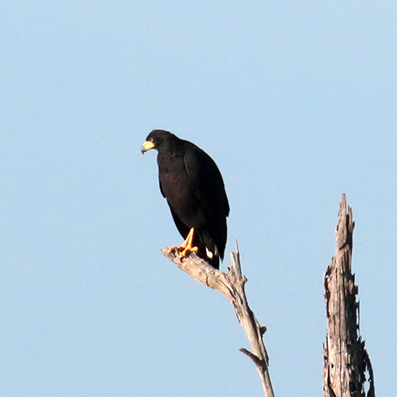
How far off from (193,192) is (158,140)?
71 cm

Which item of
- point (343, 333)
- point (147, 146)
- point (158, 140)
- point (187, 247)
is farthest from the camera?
point (147, 146)

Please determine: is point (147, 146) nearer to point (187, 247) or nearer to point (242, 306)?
point (187, 247)

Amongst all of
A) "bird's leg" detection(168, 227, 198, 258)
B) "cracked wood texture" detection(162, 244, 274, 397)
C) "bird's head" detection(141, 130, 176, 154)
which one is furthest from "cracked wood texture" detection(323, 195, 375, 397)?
"bird's head" detection(141, 130, 176, 154)

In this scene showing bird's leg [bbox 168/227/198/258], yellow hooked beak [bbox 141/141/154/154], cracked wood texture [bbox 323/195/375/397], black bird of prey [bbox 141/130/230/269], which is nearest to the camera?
cracked wood texture [bbox 323/195/375/397]

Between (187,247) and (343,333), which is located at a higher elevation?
(187,247)

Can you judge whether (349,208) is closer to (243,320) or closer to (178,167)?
(243,320)

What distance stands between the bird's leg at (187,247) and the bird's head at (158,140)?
39.8 inches

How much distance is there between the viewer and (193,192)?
9.16 metres

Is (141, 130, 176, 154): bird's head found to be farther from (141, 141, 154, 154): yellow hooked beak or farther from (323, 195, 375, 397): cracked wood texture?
(323, 195, 375, 397): cracked wood texture

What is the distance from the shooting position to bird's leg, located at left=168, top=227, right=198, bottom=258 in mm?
8809

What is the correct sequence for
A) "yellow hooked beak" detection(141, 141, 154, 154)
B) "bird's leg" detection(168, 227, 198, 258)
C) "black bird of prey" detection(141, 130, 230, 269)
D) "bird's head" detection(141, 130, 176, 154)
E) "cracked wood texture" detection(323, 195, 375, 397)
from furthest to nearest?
"yellow hooked beak" detection(141, 141, 154, 154)
"bird's head" detection(141, 130, 176, 154)
"black bird of prey" detection(141, 130, 230, 269)
"bird's leg" detection(168, 227, 198, 258)
"cracked wood texture" detection(323, 195, 375, 397)

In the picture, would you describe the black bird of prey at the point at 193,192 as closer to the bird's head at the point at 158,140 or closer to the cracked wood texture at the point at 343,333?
the bird's head at the point at 158,140

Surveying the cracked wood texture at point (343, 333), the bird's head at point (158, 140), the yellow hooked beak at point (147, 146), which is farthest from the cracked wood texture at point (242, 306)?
the yellow hooked beak at point (147, 146)

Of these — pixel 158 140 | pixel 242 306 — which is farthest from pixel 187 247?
pixel 242 306
